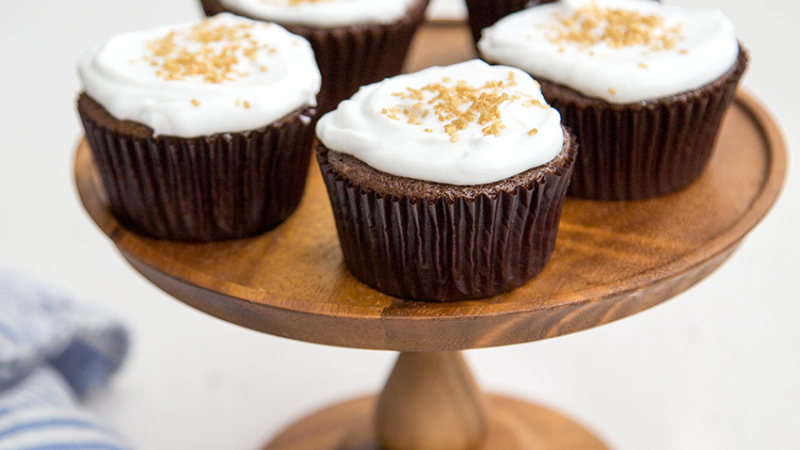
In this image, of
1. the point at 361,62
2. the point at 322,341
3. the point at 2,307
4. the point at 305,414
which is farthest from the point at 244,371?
the point at 322,341

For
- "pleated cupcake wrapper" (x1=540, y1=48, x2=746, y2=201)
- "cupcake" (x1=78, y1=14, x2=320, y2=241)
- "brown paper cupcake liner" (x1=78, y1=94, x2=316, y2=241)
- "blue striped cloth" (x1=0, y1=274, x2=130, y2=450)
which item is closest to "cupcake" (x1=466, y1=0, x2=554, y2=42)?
"pleated cupcake wrapper" (x1=540, y1=48, x2=746, y2=201)

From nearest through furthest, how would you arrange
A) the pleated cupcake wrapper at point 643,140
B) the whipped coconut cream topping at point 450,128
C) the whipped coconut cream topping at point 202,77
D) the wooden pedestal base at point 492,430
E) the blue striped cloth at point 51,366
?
the whipped coconut cream topping at point 450,128 < the whipped coconut cream topping at point 202,77 < the pleated cupcake wrapper at point 643,140 < the blue striped cloth at point 51,366 < the wooden pedestal base at point 492,430

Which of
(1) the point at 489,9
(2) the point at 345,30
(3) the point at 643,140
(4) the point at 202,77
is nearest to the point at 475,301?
(3) the point at 643,140

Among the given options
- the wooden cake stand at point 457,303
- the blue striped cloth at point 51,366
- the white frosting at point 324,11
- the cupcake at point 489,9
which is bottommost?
the blue striped cloth at point 51,366

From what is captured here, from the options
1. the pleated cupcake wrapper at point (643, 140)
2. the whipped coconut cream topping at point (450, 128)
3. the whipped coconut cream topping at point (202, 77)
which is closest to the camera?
the whipped coconut cream topping at point (450, 128)

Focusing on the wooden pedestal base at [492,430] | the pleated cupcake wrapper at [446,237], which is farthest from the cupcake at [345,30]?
the wooden pedestal base at [492,430]

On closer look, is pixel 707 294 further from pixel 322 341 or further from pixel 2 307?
pixel 2 307

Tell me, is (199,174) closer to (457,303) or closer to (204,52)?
(204,52)

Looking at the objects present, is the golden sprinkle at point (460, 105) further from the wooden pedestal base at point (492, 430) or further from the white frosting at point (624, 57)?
the wooden pedestal base at point (492, 430)
